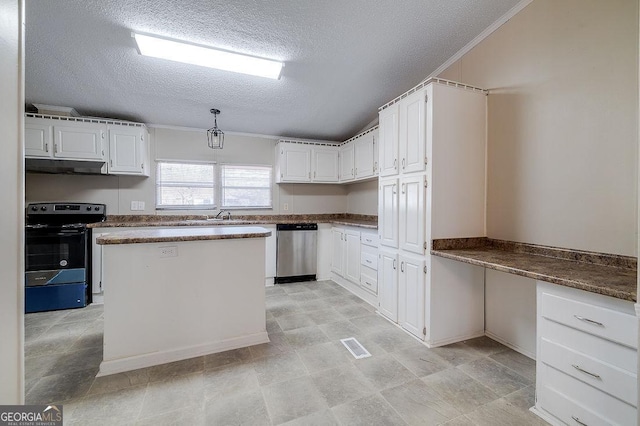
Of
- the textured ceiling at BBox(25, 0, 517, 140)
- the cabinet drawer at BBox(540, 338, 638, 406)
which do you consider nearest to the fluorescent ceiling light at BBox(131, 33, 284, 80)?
the textured ceiling at BBox(25, 0, 517, 140)

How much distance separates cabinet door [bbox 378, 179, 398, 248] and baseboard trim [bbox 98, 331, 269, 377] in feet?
5.22

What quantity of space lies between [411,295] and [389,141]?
163cm

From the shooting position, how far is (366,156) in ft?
13.1

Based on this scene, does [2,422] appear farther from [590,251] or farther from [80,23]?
[590,251]

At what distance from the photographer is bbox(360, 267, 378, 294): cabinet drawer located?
10.7ft

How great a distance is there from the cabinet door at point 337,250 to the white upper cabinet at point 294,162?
3.58 feet

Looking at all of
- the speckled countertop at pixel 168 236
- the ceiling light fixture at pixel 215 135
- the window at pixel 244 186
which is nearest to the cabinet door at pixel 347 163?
the window at pixel 244 186

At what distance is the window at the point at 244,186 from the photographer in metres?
4.43

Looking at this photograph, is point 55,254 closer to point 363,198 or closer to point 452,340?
point 363,198

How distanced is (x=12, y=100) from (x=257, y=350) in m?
2.14

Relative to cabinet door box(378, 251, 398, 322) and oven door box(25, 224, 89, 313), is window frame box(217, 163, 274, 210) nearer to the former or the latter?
oven door box(25, 224, 89, 313)

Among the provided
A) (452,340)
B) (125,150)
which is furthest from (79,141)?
(452,340)

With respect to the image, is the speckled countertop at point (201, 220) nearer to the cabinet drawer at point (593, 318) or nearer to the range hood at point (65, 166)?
the range hood at point (65, 166)

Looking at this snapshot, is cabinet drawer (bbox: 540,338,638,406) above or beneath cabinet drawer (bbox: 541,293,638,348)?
beneath
